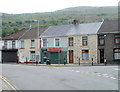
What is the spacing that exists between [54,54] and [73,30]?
18.5ft

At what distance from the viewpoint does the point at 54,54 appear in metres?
51.1

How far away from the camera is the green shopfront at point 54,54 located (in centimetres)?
4961

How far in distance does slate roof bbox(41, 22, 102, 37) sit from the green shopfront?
8.94ft

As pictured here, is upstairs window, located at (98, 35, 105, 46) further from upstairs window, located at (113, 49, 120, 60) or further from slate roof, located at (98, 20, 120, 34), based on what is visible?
upstairs window, located at (113, 49, 120, 60)

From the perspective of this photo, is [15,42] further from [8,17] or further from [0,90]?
[8,17]

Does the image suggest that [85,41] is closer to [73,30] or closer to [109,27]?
[73,30]

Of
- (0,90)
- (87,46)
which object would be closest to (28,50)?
(87,46)

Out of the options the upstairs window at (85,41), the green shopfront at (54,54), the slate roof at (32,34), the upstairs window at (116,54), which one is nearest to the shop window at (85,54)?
the upstairs window at (85,41)

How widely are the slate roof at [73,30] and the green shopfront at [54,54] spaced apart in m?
2.72

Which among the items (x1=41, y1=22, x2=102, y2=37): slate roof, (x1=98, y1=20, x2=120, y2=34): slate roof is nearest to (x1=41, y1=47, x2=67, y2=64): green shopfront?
(x1=41, y1=22, x2=102, y2=37): slate roof

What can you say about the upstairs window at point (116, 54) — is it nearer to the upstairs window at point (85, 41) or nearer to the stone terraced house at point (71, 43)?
the stone terraced house at point (71, 43)

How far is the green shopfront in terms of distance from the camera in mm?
49609

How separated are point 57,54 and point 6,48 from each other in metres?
14.8

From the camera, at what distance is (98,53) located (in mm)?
44531
